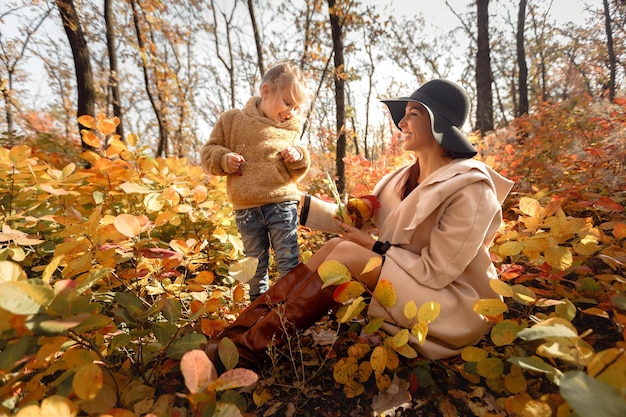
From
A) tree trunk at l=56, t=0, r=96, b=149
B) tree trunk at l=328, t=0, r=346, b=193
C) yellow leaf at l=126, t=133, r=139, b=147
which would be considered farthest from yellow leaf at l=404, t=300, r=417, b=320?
tree trunk at l=56, t=0, r=96, b=149

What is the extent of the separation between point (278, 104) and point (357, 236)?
984 millimetres

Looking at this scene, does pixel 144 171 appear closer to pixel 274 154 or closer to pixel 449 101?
pixel 274 154

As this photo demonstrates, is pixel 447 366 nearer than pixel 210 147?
Yes

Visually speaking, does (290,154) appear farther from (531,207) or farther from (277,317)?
(531,207)

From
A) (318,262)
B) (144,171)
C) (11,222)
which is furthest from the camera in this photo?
(144,171)

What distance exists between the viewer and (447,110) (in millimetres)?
1638

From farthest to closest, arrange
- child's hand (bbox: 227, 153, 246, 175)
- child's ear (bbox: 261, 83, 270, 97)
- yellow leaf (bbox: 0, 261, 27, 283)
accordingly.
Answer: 1. child's ear (bbox: 261, 83, 270, 97)
2. child's hand (bbox: 227, 153, 246, 175)
3. yellow leaf (bbox: 0, 261, 27, 283)

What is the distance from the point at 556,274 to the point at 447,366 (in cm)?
64

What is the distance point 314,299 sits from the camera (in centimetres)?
141

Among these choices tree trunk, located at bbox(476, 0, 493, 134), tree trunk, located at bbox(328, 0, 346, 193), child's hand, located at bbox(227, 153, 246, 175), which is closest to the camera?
child's hand, located at bbox(227, 153, 246, 175)

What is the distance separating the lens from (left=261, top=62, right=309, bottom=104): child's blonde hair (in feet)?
6.31

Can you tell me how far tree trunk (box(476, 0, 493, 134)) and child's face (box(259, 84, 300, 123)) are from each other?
18.3 ft

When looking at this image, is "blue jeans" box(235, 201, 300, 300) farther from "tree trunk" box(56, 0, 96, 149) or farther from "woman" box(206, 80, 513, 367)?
"tree trunk" box(56, 0, 96, 149)

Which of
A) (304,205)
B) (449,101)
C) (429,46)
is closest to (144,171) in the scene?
(304,205)
